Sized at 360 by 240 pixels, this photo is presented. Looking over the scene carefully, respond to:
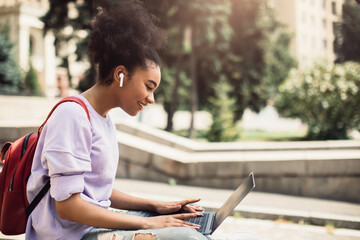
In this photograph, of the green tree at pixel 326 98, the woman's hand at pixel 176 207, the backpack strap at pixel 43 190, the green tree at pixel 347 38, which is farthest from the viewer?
the green tree at pixel 347 38

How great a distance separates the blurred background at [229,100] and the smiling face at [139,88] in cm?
61

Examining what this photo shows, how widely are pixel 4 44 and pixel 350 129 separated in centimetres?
2607

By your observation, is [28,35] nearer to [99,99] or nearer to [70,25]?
[70,25]

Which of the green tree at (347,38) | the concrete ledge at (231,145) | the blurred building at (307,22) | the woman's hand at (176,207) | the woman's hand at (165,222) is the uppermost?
the blurred building at (307,22)

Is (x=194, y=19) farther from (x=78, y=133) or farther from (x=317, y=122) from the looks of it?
(x=78, y=133)

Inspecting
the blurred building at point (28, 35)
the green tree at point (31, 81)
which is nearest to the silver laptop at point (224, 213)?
the green tree at point (31, 81)

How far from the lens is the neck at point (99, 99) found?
177 centimetres

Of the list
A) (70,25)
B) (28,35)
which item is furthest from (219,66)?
(28,35)

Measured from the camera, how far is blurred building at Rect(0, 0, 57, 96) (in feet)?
122

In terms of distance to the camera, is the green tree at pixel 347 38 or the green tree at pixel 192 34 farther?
the green tree at pixel 192 34

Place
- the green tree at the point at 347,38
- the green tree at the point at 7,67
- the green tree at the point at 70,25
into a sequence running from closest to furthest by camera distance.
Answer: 1. the green tree at the point at 347,38
2. the green tree at the point at 70,25
3. the green tree at the point at 7,67

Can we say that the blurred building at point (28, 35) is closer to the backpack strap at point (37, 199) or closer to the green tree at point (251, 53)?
the green tree at point (251, 53)

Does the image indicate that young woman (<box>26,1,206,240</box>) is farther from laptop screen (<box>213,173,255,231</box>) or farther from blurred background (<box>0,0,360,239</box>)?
blurred background (<box>0,0,360,239</box>)

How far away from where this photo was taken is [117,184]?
21.2 ft
